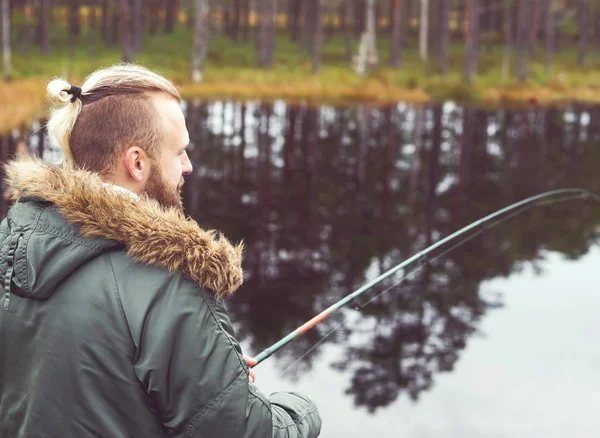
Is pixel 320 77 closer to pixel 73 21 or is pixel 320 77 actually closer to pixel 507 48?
pixel 507 48

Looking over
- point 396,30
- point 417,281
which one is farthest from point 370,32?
point 417,281

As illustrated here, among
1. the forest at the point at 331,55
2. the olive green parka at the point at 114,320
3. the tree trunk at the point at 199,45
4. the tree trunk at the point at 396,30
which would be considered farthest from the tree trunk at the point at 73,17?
the olive green parka at the point at 114,320

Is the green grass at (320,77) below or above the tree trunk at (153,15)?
below

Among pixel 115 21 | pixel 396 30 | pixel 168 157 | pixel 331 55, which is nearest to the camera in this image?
pixel 168 157

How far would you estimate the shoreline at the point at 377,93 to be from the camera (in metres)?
28.9

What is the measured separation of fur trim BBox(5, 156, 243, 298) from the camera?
1.90 meters

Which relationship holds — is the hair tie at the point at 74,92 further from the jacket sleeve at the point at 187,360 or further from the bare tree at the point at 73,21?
the bare tree at the point at 73,21

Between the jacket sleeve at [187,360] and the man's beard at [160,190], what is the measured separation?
0.28m

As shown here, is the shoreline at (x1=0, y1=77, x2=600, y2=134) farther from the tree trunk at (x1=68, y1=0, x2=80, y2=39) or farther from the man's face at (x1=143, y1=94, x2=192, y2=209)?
the man's face at (x1=143, y1=94, x2=192, y2=209)

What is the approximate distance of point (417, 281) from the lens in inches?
312

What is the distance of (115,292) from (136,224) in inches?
7.1

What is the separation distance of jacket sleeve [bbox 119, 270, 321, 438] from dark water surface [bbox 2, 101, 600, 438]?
323 centimetres

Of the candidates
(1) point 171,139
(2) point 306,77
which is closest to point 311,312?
(1) point 171,139

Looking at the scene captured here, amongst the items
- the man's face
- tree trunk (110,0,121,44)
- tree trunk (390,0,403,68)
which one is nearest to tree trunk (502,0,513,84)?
tree trunk (390,0,403,68)
